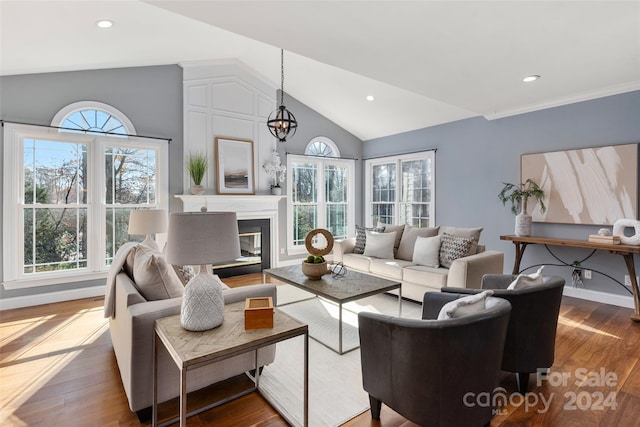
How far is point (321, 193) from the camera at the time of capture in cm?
661

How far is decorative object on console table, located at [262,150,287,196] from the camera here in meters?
5.74

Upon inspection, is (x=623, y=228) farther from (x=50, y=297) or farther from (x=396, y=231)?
(x=50, y=297)

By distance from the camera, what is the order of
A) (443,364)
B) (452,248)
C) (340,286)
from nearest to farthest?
(443,364) < (340,286) < (452,248)

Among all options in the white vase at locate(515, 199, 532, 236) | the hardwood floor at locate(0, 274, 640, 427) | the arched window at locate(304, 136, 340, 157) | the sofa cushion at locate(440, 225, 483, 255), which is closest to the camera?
the hardwood floor at locate(0, 274, 640, 427)

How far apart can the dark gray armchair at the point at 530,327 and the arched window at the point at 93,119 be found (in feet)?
15.7

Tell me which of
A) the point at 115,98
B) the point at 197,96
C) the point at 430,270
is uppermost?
the point at 197,96

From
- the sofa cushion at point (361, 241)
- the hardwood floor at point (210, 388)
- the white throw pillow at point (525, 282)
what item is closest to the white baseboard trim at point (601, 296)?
the hardwood floor at point (210, 388)

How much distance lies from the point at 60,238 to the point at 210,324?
362 centimetres

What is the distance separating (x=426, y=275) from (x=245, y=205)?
3163mm

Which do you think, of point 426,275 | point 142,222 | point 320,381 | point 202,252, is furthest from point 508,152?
point 142,222

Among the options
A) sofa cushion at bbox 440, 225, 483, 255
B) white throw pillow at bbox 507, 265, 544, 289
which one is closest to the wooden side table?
white throw pillow at bbox 507, 265, 544, 289

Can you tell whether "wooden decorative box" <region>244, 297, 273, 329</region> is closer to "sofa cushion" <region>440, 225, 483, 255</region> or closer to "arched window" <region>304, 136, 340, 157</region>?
"sofa cushion" <region>440, 225, 483, 255</region>

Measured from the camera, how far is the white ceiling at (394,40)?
222 centimetres

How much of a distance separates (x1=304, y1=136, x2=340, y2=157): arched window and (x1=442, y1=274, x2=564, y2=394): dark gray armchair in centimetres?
488
